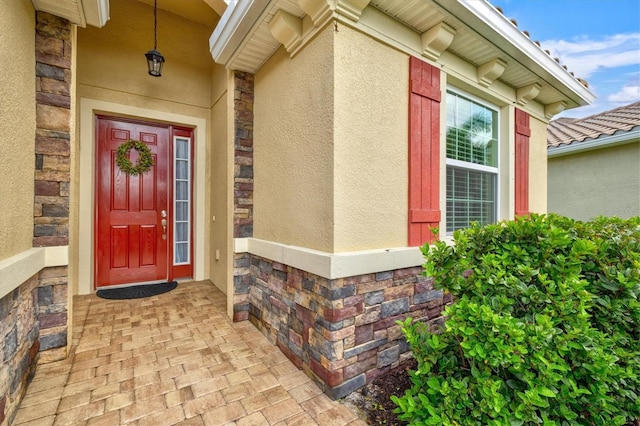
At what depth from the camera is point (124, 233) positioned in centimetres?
387

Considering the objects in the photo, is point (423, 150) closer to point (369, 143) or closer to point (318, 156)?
point (369, 143)

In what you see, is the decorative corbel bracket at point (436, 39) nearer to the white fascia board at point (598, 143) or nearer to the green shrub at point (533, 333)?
the green shrub at point (533, 333)

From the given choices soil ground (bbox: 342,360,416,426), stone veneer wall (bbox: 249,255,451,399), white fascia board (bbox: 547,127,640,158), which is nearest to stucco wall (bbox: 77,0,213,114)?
stone veneer wall (bbox: 249,255,451,399)

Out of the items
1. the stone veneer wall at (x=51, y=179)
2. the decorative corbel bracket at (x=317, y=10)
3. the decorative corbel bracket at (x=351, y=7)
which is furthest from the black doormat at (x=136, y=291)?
the decorative corbel bracket at (x=351, y=7)

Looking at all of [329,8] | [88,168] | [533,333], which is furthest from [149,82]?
[533,333]

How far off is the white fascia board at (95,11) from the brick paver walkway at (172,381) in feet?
9.00

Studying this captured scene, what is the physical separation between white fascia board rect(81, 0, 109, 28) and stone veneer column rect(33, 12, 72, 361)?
18cm

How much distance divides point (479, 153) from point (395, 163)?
1574 millimetres

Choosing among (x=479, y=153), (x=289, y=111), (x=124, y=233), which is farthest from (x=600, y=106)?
(x=124, y=233)

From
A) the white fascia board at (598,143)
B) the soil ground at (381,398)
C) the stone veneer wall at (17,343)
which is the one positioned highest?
the white fascia board at (598,143)

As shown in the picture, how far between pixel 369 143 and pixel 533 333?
144 centimetres

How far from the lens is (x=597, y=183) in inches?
186

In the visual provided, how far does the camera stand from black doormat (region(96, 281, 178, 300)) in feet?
11.5

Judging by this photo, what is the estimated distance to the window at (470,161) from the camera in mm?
2805
